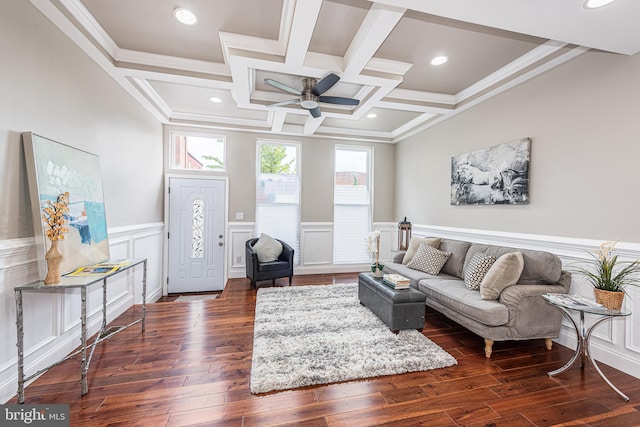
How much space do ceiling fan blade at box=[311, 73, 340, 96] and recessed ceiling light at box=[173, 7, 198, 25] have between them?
50.6 inches

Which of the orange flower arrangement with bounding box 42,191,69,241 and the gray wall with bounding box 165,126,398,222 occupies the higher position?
the gray wall with bounding box 165,126,398,222

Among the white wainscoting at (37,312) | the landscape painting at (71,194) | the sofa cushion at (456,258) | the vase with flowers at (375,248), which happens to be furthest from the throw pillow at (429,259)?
the white wainscoting at (37,312)

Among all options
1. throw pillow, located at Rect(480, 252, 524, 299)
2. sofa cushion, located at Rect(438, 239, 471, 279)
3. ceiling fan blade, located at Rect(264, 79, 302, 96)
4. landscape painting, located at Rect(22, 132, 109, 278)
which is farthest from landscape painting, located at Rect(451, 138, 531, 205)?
landscape painting, located at Rect(22, 132, 109, 278)

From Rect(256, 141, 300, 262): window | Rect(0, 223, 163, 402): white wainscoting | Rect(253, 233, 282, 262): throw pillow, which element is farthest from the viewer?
Rect(256, 141, 300, 262): window

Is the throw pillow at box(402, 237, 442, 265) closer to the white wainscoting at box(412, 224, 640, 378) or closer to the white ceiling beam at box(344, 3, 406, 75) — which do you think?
the white wainscoting at box(412, 224, 640, 378)

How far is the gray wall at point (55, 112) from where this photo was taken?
72.7 inches

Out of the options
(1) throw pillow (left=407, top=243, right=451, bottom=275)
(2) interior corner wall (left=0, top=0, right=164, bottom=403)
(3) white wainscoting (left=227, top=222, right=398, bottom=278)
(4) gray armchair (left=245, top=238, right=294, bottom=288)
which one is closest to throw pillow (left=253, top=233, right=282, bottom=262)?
(4) gray armchair (left=245, top=238, right=294, bottom=288)

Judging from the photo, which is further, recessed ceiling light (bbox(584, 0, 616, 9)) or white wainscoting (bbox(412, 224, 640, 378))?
white wainscoting (bbox(412, 224, 640, 378))

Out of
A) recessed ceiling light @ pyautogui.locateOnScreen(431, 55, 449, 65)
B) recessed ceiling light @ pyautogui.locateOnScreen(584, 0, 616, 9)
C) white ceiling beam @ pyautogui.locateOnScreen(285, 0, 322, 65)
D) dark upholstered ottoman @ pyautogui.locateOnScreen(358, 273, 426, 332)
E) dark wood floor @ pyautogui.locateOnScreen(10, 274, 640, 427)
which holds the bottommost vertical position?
dark wood floor @ pyautogui.locateOnScreen(10, 274, 640, 427)

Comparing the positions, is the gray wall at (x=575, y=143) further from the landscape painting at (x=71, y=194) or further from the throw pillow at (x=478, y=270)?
the landscape painting at (x=71, y=194)

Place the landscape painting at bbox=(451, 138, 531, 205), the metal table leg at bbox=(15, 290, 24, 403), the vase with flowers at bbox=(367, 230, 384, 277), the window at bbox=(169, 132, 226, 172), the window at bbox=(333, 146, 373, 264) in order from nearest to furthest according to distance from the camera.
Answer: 1. the metal table leg at bbox=(15, 290, 24, 403)
2. the landscape painting at bbox=(451, 138, 531, 205)
3. the vase with flowers at bbox=(367, 230, 384, 277)
4. the window at bbox=(169, 132, 226, 172)
5. the window at bbox=(333, 146, 373, 264)

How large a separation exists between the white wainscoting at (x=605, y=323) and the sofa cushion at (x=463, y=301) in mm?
853

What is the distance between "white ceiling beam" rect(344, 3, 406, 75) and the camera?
211 centimetres

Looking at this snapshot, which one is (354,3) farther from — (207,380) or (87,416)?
(87,416)
